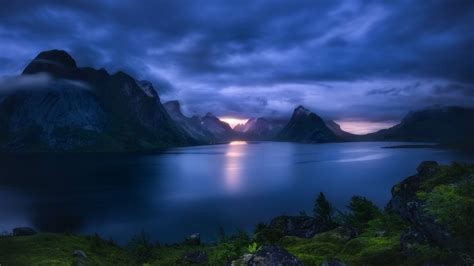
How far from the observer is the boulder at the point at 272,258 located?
10977 millimetres

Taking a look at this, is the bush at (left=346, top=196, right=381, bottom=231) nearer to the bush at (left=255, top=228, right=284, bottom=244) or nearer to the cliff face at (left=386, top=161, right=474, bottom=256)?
the bush at (left=255, top=228, right=284, bottom=244)

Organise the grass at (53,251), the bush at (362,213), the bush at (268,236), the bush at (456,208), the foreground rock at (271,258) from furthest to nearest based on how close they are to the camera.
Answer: the bush at (362,213) → the bush at (268,236) → the grass at (53,251) → the foreground rock at (271,258) → the bush at (456,208)

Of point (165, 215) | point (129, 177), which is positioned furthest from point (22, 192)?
point (165, 215)

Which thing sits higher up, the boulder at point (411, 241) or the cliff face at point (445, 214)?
the cliff face at point (445, 214)

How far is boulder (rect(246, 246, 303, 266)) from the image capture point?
11.0 metres

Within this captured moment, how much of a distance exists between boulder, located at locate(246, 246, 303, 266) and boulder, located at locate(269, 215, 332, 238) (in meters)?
29.2

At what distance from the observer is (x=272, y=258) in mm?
11023

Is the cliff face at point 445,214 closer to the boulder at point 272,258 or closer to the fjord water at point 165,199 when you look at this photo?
the boulder at point 272,258

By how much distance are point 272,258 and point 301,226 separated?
1305 inches

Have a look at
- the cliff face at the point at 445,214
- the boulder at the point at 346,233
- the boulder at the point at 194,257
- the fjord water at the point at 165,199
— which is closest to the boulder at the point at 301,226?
the boulder at the point at 194,257

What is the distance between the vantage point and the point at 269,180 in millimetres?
133875

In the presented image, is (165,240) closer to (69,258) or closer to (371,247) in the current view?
(69,258)

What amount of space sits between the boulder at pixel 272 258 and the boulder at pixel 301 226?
29.2 metres

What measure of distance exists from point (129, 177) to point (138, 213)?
69750 millimetres
